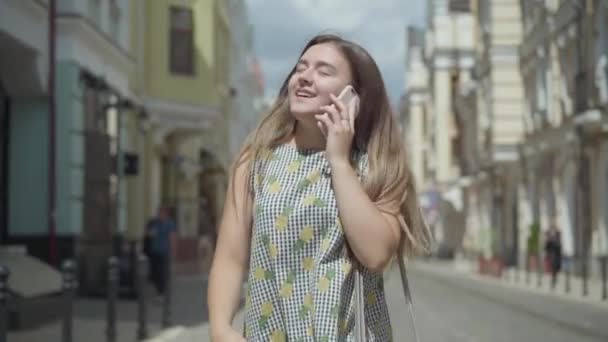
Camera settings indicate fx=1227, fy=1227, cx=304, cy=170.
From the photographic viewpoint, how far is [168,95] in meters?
32.0

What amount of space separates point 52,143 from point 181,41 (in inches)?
508

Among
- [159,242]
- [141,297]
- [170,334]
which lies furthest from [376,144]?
[159,242]

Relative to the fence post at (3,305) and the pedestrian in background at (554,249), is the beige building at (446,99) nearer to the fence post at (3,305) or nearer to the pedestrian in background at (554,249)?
the pedestrian in background at (554,249)

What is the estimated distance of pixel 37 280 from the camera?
16484 millimetres

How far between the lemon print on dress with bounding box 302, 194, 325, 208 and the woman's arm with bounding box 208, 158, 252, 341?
0.24 meters

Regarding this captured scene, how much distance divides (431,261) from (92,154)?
4703 centimetres

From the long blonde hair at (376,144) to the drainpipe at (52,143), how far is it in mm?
17127

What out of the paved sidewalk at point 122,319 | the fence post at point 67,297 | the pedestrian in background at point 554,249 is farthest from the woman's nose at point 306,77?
the pedestrian in background at point 554,249

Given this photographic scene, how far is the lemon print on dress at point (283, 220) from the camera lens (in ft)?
10.0

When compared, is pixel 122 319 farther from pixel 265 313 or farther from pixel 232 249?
pixel 265 313

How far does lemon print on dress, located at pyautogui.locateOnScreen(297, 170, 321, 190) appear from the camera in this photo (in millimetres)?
3117

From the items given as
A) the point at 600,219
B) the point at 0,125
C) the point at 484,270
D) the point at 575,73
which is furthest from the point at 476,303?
the point at 484,270

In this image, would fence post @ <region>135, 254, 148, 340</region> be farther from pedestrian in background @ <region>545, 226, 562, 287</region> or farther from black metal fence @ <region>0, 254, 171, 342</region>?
pedestrian in background @ <region>545, 226, 562, 287</region>

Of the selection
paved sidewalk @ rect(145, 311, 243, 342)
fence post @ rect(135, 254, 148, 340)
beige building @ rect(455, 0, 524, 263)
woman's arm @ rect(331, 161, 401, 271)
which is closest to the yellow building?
paved sidewalk @ rect(145, 311, 243, 342)
